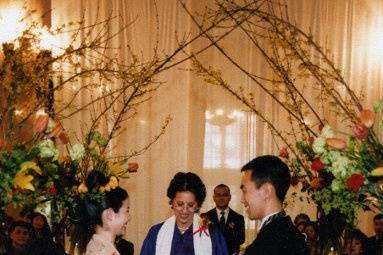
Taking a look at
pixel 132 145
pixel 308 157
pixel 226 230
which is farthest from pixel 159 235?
pixel 132 145

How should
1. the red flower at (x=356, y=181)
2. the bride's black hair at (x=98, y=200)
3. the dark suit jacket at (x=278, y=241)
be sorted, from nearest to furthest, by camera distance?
the dark suit jacket at (x=278, y=241), the red flower at (x=356, y=181), the bride's black hair at (x=98, y=200)

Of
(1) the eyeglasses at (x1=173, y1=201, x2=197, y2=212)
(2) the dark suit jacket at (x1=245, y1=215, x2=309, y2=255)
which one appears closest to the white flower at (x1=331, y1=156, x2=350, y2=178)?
(2) the dark suit jacket at (x1=245, y1=215, x2=309, y2=255)

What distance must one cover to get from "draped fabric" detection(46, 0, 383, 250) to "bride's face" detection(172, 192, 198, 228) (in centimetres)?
499

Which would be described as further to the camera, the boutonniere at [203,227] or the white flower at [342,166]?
the boutonniere at [203,227]

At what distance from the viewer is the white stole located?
4.50 meters

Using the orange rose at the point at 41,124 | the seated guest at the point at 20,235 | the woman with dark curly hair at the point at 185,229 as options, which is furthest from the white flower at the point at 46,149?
the seated guest at the point at 20,235

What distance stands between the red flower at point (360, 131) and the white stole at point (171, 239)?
5.03ft

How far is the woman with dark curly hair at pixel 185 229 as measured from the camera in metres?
4.45

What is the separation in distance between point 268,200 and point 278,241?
8.4 inches

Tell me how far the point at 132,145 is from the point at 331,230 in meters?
5.10

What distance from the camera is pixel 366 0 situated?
31.2 feet

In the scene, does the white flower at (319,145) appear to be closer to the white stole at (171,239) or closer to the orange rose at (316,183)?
the orange rose at (316,183)

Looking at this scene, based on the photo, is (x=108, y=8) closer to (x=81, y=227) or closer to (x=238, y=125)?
(x=238, y=125)

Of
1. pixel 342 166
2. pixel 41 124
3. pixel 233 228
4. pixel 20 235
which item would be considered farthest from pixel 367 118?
pixel 233 228
